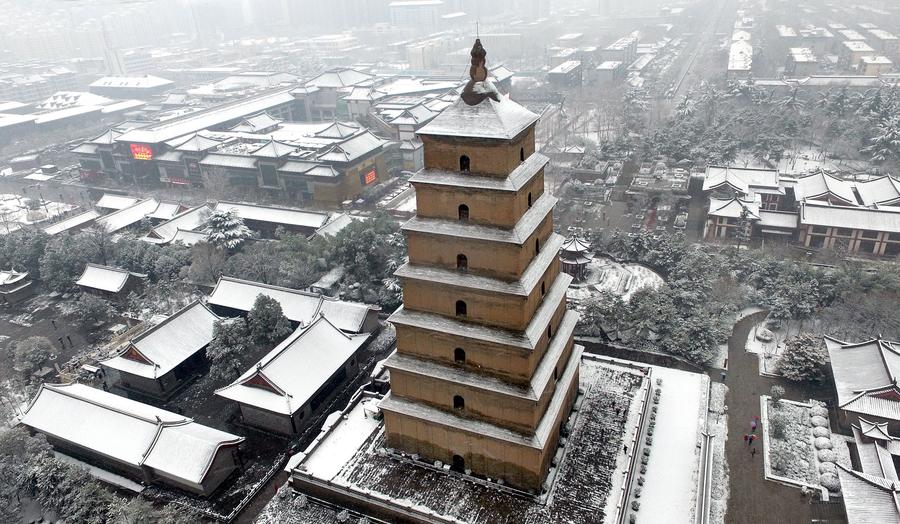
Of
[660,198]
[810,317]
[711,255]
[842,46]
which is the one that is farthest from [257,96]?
[842,46]

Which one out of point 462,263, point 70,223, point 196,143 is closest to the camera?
point 462,263

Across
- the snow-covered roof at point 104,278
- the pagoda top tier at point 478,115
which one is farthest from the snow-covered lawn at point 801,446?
the snow-covered roof at point 104,278

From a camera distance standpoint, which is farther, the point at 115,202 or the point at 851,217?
the point at 115,202

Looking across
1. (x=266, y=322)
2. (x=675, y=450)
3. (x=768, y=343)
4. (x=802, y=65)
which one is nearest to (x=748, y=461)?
(x=675, y=450)

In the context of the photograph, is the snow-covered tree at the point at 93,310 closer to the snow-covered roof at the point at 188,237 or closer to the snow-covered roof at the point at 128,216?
the snow-covered roof at the point at 188,237

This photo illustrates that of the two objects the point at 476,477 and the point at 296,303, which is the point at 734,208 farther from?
the point at 296,303
